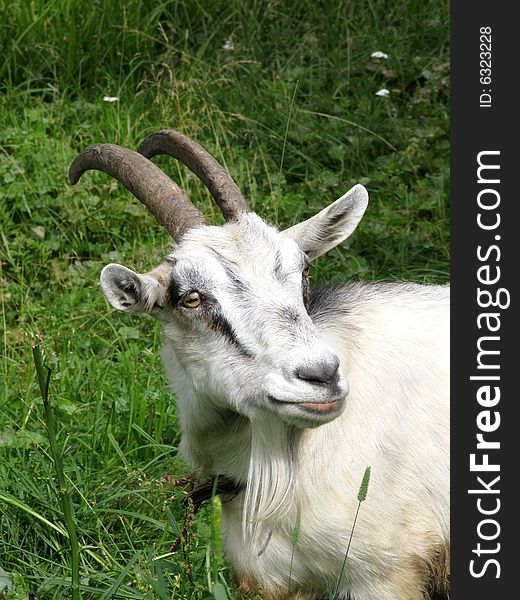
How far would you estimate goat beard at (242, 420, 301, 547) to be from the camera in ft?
13.4

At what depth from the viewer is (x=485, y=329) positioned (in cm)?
409

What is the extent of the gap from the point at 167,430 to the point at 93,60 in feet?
11.7

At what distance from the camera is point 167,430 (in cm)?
563

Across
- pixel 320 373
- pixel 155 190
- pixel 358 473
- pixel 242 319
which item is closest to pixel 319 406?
pixel 320 373

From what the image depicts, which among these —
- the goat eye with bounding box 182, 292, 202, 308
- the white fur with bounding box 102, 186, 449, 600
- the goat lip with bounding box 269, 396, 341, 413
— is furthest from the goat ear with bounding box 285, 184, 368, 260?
the goat lip with bounding box 269, 396, 341, 413

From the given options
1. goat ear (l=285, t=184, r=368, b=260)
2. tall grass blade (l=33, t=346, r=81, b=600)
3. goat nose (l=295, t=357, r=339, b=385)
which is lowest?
tall grass blade (l=33, t=346, r=81, b=600)

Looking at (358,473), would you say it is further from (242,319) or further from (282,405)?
(242,319)

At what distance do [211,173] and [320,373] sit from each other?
116 cm

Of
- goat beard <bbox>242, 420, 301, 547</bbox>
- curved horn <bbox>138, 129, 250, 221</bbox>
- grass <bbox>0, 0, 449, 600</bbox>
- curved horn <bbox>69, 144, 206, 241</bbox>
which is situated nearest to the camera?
goat beard <bbox>242, 420, 301, 547</bbox>

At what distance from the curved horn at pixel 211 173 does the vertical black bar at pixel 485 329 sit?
2.72ft

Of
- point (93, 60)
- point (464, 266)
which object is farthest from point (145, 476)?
point (93, 60)

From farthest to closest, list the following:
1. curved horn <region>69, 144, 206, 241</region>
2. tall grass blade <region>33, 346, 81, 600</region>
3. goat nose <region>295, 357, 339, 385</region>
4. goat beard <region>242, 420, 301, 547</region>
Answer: curved horn <region>69, 144, 206, 241</region> < goat beard <region>242, 420, 301, 547</region> < goat nose <region>295, 357, 339, 385</region> < tall grass blade <region>33, 346, 81, 600</region>

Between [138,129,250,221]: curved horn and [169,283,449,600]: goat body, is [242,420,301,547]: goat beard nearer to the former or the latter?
[169,283,449,600]: goat body

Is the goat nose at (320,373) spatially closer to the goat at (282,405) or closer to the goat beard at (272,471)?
the goat at (282,405)
